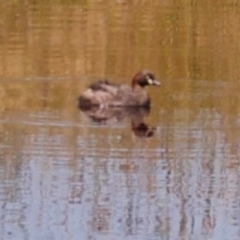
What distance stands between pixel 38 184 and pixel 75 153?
3.96ft

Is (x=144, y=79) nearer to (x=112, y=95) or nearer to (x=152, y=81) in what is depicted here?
(x=152, y=81)

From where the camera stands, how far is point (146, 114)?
15.2 m

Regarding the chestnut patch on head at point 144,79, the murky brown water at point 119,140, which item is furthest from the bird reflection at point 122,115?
the chestnut patch on head at point 144,79

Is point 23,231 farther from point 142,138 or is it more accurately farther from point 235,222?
point 142,138

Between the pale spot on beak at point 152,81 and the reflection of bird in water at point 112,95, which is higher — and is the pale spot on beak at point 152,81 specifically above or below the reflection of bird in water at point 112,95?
above

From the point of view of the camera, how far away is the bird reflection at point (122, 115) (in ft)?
46.8

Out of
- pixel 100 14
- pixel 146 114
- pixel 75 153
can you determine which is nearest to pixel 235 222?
pixel 75 153

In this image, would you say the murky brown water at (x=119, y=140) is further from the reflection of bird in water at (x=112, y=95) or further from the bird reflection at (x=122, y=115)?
the reflection of bird in water at (x=112, y=95)

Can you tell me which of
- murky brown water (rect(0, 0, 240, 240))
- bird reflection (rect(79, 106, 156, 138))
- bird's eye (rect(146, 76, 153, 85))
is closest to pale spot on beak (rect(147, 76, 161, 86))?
Answer: bird's eye (rect(146, 76, 153, 85))

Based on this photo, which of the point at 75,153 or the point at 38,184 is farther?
the point at 75,153

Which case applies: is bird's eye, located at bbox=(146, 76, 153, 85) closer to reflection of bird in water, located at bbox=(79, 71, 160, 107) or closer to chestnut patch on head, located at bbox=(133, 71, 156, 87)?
chestnut patch on head, located at bbox=(133, 71, 156, 87)

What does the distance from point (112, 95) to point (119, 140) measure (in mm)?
2551

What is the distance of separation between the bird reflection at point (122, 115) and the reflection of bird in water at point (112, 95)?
3.8 inches

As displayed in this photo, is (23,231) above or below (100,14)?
below
